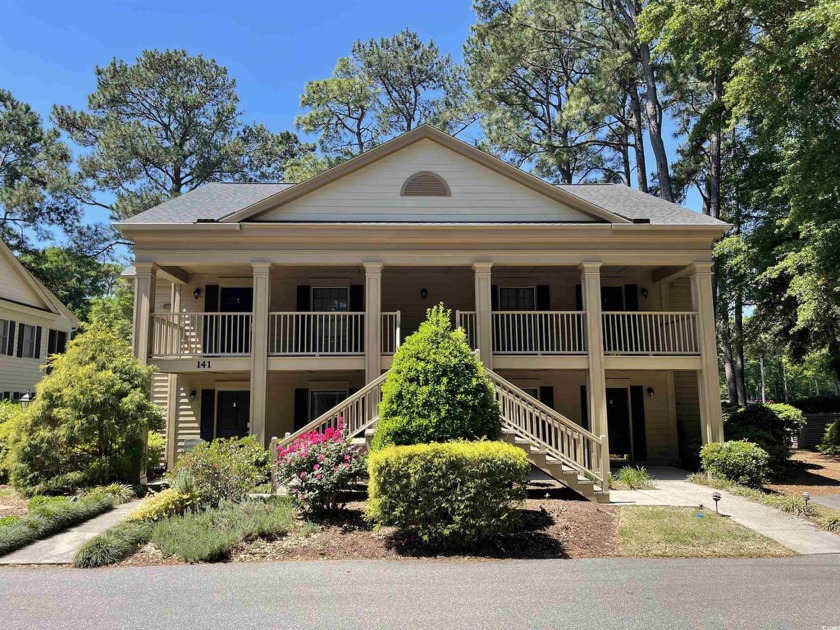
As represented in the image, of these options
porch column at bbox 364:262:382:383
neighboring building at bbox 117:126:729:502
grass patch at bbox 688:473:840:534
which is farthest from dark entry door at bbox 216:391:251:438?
grass patch at bbox 688:473:840:534

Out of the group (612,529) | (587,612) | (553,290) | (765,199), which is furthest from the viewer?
(765,199)

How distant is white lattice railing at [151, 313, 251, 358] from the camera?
13242 millimetres

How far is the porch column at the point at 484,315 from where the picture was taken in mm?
12945

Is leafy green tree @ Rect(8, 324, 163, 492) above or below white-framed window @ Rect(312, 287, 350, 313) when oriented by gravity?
below

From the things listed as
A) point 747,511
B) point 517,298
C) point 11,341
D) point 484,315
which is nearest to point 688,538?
point 747,511

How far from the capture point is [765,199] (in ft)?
72.2

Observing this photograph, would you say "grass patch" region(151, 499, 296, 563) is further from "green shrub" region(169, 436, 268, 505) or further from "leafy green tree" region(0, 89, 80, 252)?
"leafy green tree" region(0, 89, 80, 252)

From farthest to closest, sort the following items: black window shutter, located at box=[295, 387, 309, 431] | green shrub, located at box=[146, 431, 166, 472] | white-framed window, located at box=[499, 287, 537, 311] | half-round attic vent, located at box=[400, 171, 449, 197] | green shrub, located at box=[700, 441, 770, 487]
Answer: white-framed window, located at box=[499, 287, 537, 311] < black window shutter, located at box=[295, 387, 309, 431] < half-round attic vent, located at box=[400, 171, 449, 197] < green shrub, located at box=[146, 431, 166, 472] < green shrub, located at box=[700, 441, 770, 487]

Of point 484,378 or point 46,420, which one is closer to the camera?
point 484,378

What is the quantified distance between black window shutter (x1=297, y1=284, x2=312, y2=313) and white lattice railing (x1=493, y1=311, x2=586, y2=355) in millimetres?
5121

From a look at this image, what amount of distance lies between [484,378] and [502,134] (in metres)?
24.2

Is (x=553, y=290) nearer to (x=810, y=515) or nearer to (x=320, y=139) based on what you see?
(x=810, y=515)

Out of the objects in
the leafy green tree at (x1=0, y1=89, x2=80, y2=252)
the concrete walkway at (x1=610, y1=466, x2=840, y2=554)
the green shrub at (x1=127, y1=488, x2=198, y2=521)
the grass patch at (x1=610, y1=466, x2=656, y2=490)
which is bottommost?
the concrete walkway at (x1=610, y1=466, x2=840, y2=554)

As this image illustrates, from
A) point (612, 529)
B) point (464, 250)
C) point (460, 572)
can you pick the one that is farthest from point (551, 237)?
point (460, 572)
